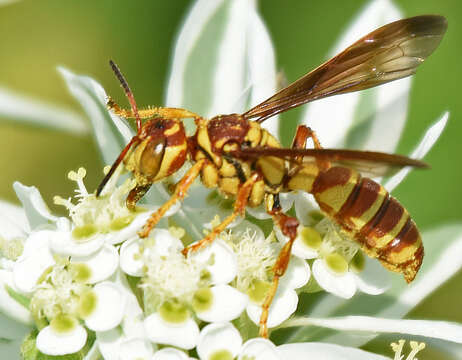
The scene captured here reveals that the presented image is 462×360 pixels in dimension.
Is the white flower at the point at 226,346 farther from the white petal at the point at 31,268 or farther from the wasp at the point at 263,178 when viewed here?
the white petal at the point at 31,268

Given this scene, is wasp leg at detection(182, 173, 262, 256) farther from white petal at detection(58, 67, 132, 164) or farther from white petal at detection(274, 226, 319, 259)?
white petal at detection(58, 67, 132, 164)

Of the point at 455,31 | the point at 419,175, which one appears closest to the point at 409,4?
the point at 455,31

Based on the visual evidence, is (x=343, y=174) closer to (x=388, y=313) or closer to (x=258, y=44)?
(x=388, y=313)

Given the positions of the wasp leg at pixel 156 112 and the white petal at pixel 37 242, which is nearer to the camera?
the white petal at pixel 37 242

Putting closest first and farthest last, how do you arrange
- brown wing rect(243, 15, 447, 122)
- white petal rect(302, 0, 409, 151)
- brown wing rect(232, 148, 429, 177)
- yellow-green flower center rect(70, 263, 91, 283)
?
brown wing rect(232, 148, 429, 177), yellow-green flower center rect(70, 263, 91, 283), brown wing rect(243, 15, 447, 122), white petal rect(302, 0, 409, 151)

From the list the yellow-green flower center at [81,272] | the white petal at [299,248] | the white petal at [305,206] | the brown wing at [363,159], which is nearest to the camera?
the brown wing at [363,159]

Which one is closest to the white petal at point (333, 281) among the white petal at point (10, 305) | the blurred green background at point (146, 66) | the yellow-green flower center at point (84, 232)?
the yellow-green flower center at point (84, 232)

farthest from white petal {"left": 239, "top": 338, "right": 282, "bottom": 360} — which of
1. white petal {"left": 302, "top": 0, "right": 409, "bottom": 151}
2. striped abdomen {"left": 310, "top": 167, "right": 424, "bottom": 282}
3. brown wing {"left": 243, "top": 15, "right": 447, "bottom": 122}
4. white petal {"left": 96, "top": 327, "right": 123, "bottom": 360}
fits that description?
white petal {"left": 302, "top": 0, "right": 409, "bottom": 151}
